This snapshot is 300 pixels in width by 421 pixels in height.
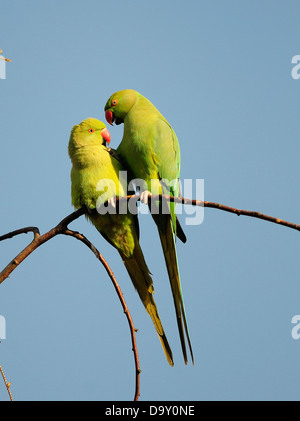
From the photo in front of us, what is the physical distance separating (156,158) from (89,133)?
1.87 ft

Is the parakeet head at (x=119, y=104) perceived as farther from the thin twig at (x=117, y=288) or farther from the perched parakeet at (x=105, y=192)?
the thin twig at (x=117, y=288)

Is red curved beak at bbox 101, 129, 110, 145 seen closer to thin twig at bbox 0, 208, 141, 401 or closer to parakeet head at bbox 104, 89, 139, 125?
parakeet head at bbox 104, 89, 139, 125

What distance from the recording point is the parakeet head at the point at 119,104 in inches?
167

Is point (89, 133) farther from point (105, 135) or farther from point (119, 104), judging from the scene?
point (119, 104)

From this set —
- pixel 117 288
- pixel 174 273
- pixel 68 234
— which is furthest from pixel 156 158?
pixel 117 288

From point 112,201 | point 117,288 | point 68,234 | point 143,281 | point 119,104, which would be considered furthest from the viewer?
point 119,104

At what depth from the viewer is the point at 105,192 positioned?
370cm

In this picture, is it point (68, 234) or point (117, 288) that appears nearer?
point (117, 288)

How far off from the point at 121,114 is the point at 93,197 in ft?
3.02

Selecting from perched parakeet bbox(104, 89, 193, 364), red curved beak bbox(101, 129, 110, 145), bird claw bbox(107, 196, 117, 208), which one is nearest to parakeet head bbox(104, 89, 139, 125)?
perched parakeet bbox(104, 89, 193, 364)

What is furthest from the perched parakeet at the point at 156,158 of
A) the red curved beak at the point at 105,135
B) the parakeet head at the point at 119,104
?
the red curved beak at the point at 105,135

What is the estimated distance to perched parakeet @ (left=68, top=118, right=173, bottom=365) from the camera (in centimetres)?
372
